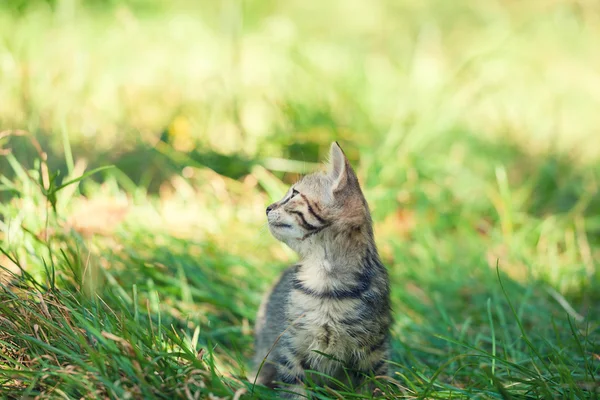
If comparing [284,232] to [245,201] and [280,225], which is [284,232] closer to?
[280,225]

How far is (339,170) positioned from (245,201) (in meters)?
1.77

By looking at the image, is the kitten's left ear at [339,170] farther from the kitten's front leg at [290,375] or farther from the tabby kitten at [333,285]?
the kitten's front leg at [290,375]

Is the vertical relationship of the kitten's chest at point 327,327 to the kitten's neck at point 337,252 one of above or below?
below

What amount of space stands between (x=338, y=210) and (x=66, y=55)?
2842 millimetres

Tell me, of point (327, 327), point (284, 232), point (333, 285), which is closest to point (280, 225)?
point (284, 232)

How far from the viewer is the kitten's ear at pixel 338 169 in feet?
7.02

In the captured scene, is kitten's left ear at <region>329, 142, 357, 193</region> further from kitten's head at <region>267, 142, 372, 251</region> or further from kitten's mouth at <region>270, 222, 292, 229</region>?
kitten's mouth at <region>270, 222, 292, 229</region>

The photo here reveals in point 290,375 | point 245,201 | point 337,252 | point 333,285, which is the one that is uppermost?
point 337,252

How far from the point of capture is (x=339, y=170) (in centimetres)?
219

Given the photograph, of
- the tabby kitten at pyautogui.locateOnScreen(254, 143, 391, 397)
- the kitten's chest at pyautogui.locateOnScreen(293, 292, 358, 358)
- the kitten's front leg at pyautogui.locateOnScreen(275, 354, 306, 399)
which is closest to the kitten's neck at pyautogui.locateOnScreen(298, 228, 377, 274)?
the tabby kitten at pyautogui.locateOnScreen(254, 143, 391, 397)

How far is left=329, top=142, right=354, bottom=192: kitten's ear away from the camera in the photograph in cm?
214

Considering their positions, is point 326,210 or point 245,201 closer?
point 326,210

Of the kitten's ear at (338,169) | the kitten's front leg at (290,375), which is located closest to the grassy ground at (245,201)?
the kitten's front leg at (290,375)

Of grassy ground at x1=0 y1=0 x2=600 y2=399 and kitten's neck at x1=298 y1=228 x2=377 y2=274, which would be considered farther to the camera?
kitten's neck at x1=298 y1=228 x2=377 y2=274
